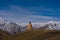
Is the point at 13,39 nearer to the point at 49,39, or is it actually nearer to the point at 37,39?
the point at 37,39

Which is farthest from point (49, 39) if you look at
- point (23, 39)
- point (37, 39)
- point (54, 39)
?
point (23, 39)

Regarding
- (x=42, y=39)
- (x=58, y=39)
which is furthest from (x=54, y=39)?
(x=42, y=39)

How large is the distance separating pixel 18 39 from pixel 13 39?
1062 mm

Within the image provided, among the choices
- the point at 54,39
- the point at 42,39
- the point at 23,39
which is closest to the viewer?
the point at 54,39

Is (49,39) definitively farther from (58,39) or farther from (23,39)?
(23,39)

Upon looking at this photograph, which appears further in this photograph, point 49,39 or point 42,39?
point 42,39

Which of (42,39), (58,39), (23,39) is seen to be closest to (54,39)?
(58,39)

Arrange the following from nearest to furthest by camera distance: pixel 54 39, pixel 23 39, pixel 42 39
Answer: pixel 54 39
pixel 42 39
pixel 23 39

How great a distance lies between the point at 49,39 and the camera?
30062 mm

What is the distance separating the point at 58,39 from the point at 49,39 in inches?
53.8

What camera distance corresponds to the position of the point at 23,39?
38.2 m

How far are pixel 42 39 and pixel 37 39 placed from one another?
1.34 meters

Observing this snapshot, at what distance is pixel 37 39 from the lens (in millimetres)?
33156

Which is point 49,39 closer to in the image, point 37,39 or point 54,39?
point 54,39
